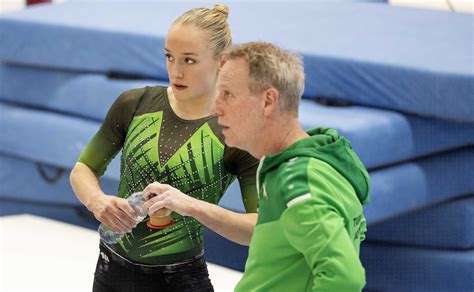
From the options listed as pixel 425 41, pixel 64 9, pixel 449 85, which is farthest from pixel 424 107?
pixel 64 9

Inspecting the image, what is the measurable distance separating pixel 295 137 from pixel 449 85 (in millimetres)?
2319

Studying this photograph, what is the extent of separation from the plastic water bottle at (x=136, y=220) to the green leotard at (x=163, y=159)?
18 mm

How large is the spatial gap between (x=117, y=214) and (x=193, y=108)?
35 cm

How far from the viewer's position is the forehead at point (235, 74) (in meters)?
1.93

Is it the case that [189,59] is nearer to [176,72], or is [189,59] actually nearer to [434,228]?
[176,72]

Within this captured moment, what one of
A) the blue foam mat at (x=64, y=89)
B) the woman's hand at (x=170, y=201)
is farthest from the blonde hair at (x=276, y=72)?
the blue foam mat at (x=64, y=89)

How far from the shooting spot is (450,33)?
480cm

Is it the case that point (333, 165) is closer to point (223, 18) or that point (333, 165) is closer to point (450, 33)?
point (223, 18)

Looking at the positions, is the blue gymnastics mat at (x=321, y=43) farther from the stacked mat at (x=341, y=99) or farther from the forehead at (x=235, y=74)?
the forehead at (x=235, y=74)

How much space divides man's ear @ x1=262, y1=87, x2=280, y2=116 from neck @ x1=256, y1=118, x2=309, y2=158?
3cm

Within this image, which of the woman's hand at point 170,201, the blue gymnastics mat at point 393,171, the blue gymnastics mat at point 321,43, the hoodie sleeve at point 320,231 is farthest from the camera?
the blue gymnastics mat at point 321,43

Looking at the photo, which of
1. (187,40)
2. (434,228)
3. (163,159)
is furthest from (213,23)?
(434,228)

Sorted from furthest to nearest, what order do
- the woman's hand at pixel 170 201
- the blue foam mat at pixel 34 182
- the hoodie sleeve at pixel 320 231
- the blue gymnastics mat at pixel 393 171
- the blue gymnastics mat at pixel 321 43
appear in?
the blue foam mat at pixel 34 182 < the blue gymnastics mat at pixel 321 43 < the blue gymnastics mat at pixel 393 171 < the woman's hand at pixel 170 201 < the hoodie sleeve at pixel 320 231

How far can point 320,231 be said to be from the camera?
177 cm
